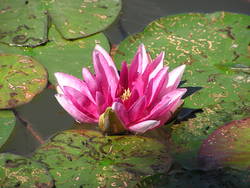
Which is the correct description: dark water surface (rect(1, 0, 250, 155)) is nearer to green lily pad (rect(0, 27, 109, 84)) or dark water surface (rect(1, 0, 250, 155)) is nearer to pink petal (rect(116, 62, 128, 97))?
green lily pad (rect(0, 27, 109, 84))

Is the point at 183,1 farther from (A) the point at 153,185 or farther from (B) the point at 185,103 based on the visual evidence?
(A) the point at 153,185

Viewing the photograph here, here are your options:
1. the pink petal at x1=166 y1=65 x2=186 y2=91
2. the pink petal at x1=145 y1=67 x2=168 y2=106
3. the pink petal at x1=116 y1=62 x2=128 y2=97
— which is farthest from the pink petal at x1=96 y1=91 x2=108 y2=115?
the pink petal at x1=166 y1=65 x2=186 y2=91

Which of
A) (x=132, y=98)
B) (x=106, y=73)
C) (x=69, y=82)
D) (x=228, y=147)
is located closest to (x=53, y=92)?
(x=69, y=82)

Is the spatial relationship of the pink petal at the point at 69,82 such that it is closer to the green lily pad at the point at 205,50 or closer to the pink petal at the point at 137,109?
the pink petal at the point at 137,109

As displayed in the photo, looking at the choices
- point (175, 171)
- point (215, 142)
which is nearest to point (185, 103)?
point (215, 142)

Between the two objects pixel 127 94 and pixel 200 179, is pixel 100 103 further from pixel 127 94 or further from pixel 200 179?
pixel 200 179

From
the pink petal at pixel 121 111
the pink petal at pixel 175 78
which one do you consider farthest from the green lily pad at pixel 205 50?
the pink petal at pixel 121 111

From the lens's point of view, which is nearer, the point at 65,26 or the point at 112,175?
the point at 112,175
